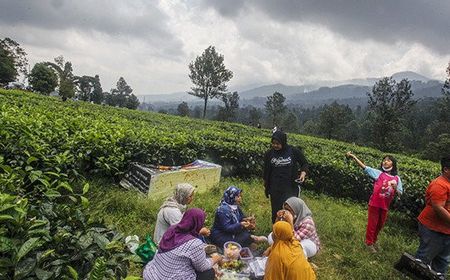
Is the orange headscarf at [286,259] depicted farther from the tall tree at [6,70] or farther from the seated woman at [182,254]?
the tall tree at [6,70]

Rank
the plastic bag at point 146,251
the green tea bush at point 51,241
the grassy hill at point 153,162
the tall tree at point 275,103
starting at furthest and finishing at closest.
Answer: the tall tree at point 275,103, the plastic bag at point 146,251, the grassy hill at point 153,162, the green tea bush at point 51,241

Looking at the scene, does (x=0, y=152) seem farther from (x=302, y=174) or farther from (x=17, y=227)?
(x=302, y=174)

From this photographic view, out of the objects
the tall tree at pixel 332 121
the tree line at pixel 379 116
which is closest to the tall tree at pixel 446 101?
the tree line at pixel 379 116

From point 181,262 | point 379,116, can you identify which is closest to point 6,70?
point 379,116

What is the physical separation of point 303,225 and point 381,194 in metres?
2.07

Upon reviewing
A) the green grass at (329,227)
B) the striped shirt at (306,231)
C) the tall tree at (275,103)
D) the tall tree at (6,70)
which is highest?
the tall tree at (6,70)

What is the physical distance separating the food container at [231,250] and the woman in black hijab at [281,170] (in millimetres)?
1180

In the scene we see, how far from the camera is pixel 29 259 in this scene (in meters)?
1.73

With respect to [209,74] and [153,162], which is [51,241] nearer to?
[153,162]

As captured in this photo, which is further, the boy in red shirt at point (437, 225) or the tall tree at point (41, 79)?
the tall tree at point (41, 79)

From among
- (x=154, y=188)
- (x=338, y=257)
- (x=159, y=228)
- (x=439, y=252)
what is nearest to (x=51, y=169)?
(x=159, y=228)

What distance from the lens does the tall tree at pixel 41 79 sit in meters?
49.2

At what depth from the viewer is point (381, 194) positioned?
5852 millimetres

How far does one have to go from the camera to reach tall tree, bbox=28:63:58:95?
49.2m
